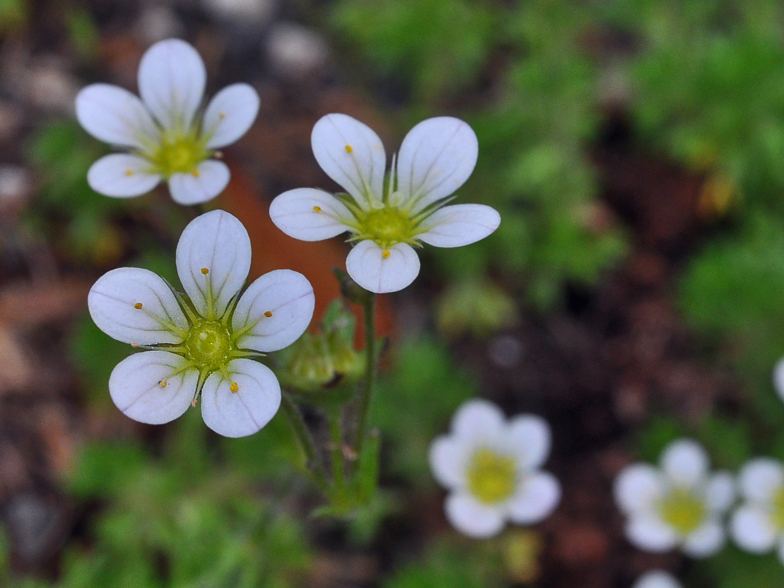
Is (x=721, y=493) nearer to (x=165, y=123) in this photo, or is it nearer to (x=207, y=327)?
(x=207, y=327)

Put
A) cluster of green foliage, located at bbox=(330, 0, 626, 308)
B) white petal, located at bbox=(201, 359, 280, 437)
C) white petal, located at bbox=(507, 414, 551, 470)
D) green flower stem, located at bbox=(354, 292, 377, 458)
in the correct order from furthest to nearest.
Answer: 1. cluster of green foliage, located at bbox=(330, 0, 626, 308)
2. white petal, located at bbox=(507, 414, 551, 470)
3. green flower stem, located at bbox=(354, 292, 377, 458)
4. white petal, located at bbox=(201, 359, 280, 437)

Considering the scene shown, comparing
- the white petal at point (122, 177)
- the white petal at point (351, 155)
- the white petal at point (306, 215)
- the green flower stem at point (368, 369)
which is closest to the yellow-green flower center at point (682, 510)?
the green flower stem at point (368, 369)

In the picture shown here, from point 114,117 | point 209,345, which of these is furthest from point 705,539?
point 114,117

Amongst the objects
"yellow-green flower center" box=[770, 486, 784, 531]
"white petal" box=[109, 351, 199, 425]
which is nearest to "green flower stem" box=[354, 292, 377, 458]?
"white petal" box=[109, 351, 199, 425]

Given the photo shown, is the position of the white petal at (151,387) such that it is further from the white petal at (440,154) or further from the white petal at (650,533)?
the white petal at (650,533)

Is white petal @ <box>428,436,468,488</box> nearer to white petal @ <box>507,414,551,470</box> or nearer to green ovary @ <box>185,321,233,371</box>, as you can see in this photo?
white petal @ <box>507,414,551,470</box>
